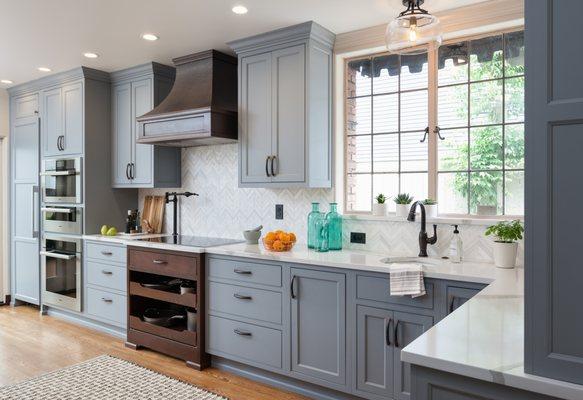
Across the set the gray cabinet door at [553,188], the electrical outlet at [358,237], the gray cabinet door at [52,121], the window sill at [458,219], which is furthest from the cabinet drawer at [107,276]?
the gray cabinet door at [553,188]

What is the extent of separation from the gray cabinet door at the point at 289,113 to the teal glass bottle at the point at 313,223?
0.84 feet

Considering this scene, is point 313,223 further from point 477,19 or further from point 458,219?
point 477,19

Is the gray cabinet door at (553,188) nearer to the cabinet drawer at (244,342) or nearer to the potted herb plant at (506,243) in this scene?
the potted herb plant at (506,243)

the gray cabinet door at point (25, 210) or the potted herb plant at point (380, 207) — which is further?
the gray cabinet door at point (25, 210)

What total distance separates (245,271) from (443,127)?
167cm

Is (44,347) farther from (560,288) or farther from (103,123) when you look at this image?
(560,288)

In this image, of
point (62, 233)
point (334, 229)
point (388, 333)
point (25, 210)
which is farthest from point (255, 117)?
point (25, 210)

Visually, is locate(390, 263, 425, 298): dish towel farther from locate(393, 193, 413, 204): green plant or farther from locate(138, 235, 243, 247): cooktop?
locate(138, 235, 243, 247): cooktop

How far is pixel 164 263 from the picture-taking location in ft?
11.8

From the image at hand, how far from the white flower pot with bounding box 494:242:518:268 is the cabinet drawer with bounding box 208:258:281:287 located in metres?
1.32

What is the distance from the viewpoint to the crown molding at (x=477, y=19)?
2783 millimetres

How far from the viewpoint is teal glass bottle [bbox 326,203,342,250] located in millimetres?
3312

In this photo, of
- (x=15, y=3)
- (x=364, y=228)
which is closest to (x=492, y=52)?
(x=364, y=228)

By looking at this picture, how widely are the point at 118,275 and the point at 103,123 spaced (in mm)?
1535
